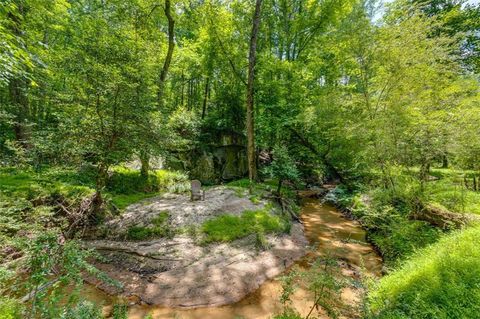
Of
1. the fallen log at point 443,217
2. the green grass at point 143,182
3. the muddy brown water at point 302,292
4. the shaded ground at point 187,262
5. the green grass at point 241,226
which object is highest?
the green grass at point 143,182

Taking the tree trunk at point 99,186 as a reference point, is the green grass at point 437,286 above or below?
below

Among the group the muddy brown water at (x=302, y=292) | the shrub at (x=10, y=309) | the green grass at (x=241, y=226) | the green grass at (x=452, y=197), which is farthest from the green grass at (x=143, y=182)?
the green grass at (x=452, y=197)

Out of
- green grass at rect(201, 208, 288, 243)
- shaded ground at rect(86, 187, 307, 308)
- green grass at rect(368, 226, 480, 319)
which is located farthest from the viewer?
green grass at rect(201, 208, 288, 243)

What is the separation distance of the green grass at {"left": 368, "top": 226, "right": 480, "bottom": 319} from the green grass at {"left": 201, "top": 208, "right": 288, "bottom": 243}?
306 centimetres

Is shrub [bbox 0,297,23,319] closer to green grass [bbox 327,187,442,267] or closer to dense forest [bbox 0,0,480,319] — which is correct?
dense forest [bbox 0,0,480,319]

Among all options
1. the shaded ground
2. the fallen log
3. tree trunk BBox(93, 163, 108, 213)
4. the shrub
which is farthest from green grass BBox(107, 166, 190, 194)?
the fallen log

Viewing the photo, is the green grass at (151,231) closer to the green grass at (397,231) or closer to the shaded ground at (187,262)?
the shaded ground at (187,262)

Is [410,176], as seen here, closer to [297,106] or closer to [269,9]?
[297,106]

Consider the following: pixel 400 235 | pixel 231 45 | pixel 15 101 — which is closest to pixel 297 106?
pixel 231 45

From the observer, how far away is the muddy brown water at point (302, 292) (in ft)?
12.0

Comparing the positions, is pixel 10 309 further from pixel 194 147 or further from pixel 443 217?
pixel 194 147

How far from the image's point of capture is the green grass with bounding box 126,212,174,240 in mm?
5684

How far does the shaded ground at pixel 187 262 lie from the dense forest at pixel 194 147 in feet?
A: 0.66

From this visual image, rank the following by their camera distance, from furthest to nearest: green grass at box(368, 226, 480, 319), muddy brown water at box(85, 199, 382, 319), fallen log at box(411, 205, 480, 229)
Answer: fallen log at box(411, 205, 480, 229)
muddy brown water at box(85, 199, 382, 319)
green grass at box(368, 226, 480, 319)
